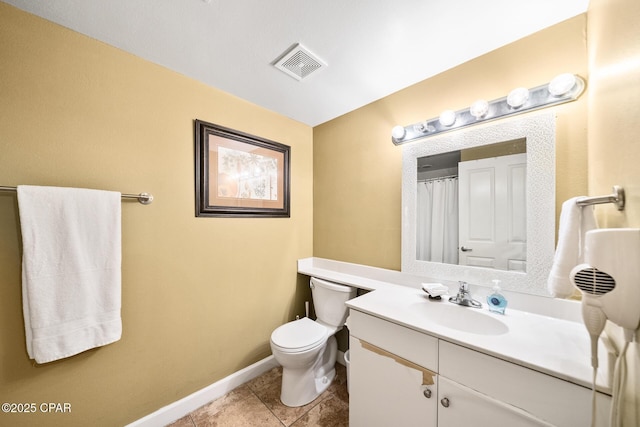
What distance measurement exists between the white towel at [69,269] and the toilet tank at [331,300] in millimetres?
1233

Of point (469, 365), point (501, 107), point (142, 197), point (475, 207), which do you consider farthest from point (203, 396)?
point (501, 107)

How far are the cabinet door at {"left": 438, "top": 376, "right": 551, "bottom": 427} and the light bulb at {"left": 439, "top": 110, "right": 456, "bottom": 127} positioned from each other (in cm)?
134

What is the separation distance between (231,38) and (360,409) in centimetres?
209

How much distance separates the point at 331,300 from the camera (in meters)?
1.72

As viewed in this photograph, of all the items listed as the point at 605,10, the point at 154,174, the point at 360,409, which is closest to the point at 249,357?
the point at 360,409

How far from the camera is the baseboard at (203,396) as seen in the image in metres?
1.31

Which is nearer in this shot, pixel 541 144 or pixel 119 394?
pixel 541 144

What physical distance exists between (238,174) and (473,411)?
6.05ft

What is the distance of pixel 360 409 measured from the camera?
1.17 m

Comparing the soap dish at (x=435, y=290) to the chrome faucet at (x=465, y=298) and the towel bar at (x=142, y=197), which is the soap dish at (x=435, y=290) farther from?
the towel bar at (x=142, y=197)

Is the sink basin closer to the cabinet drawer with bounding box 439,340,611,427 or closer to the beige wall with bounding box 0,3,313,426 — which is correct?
the cabinet drawer with bounding box 439,340,611,427

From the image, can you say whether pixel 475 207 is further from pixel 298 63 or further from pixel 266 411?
pixel 266 411

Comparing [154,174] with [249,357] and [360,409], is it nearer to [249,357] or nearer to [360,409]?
[249,357]

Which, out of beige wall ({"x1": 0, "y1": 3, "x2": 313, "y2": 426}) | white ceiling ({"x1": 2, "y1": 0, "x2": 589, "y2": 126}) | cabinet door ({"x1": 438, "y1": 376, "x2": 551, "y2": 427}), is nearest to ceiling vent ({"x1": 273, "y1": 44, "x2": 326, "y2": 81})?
white ceiling ({"x1": 2, "y1": 0, "x2": 589, "y2": 126})
